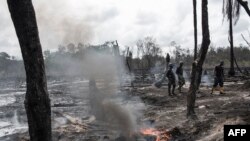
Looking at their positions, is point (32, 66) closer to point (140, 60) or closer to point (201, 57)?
point (201, 57)

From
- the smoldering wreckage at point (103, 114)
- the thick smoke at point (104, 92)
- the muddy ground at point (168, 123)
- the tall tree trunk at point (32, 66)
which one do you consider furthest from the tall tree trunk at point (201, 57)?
the tall tree trunk at point (32, 66)

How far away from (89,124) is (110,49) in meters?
11.5

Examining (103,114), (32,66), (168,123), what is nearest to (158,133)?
(168,123)

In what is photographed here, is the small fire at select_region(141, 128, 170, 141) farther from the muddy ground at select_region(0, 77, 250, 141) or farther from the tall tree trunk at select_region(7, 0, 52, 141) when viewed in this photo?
the tall tree trunk at select_region(7, 0, 52, 141)

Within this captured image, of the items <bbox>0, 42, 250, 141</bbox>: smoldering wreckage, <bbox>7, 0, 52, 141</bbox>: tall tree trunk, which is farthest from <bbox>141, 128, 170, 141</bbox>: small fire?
<bbox>7, 0, 52, 141</bbox>: tall tree trunk

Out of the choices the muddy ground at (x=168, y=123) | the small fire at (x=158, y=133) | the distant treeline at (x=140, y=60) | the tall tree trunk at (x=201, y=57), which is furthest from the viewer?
the distant treeline at (x=140, y=60)

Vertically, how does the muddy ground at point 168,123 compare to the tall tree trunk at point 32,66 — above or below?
below

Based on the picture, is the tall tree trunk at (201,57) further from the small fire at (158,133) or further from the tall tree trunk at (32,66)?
the tall tree trunk at (32,66)

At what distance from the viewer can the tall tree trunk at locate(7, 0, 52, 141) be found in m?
5.33

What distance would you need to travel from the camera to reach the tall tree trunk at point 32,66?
Result: 533cm

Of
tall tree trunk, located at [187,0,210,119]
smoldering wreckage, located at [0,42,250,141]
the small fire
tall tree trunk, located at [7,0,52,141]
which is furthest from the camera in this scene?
tall tree trunk, located at [187,0,210,119]

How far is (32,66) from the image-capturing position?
212 inches

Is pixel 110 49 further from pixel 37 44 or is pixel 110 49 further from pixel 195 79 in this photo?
pixel 37 44

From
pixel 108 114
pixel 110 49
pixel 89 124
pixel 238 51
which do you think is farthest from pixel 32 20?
pixel 238 51
